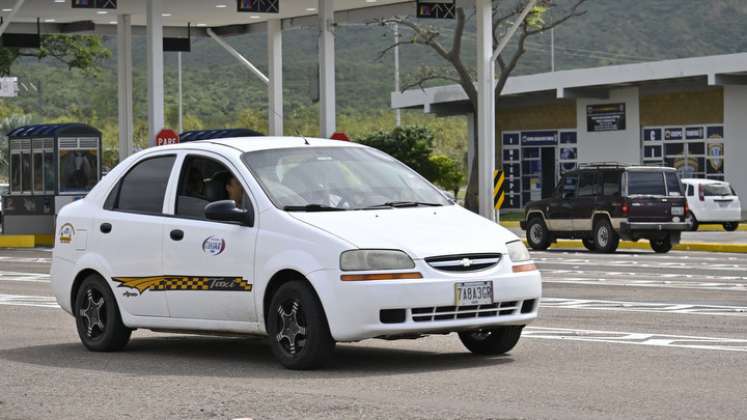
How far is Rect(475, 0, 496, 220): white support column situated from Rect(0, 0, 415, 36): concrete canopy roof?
4.22 metres

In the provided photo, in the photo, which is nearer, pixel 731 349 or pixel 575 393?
pixel 575 393

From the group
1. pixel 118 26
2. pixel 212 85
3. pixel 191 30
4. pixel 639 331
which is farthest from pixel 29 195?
pixel 212 85

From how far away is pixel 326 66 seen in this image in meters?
39.8

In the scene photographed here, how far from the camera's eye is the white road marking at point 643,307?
16172 mm

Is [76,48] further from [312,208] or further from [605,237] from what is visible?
[312,208]

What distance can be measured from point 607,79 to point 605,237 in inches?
931

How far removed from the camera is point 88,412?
9.29 metres

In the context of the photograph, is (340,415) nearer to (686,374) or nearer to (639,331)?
(686,374)

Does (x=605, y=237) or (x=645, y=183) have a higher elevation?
(x=645, y=183)

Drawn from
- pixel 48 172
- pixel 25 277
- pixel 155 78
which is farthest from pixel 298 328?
pixel 48 172

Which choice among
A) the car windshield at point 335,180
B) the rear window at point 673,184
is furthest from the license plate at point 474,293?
the rear window at point 673,184

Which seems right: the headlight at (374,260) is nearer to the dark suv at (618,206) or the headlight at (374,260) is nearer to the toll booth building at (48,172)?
the dark suv at (618,206)

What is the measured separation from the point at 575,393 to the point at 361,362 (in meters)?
2.35

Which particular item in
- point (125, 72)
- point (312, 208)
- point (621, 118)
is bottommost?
point (312, 208)
